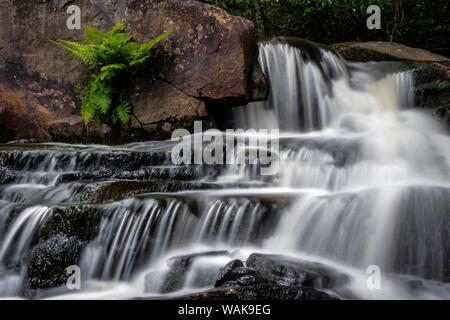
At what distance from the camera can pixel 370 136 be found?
570cm

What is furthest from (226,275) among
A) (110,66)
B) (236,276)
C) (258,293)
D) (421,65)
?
(421,65)

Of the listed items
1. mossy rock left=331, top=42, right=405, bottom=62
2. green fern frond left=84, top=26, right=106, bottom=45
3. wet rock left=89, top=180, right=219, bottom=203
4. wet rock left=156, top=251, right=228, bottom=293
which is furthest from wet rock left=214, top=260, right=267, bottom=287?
mossy rock left=331, top=42, right=405, bottom=62

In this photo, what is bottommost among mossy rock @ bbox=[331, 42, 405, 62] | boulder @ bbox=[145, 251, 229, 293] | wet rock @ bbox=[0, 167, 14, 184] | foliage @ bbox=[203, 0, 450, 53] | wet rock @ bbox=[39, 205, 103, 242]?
boulder @ bbox=[145, 251, 229, 293]

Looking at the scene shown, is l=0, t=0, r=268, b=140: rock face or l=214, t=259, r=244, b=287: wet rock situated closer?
l=214, t=259, r=244, b=287: wet rock

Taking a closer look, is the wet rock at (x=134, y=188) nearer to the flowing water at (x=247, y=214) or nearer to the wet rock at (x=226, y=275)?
the flowing water at (x=247, y=214)

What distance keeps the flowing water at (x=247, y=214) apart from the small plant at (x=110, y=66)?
176cm

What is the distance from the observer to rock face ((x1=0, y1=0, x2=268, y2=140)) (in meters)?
6.81

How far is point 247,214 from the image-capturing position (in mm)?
3709

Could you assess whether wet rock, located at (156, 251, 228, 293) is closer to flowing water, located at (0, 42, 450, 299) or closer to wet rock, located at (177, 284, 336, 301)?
flowing water, located at (0, 42, 450, 299)

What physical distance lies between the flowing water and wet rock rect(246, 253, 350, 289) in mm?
106

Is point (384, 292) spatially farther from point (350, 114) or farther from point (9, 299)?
point (350, 114)

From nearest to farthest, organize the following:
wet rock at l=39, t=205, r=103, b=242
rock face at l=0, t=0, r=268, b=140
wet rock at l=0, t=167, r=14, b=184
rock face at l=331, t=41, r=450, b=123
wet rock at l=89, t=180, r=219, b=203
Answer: wet rock at l=39, t=205, r=103, b=242 → wet rock at l=89, t=180, r=219, b=203 → wet rock at l=0, t=167, r=14, b=184 → rock face at l=331, t=41, r=450, b=123 → rock face at l=0, t=0, r=268, b=140

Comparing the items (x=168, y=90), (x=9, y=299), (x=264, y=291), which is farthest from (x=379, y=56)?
(x=9, y=299)

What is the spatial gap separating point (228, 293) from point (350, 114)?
205 inches
